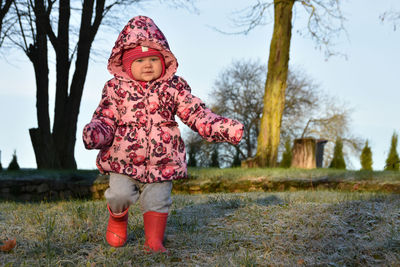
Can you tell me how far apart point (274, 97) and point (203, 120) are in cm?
986

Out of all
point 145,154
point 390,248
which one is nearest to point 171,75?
point 145,154

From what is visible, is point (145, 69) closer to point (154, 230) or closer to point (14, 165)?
point (154, 230)

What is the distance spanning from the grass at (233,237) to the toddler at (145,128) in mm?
343

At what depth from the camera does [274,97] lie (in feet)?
43.2

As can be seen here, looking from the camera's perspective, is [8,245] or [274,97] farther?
[274,97]

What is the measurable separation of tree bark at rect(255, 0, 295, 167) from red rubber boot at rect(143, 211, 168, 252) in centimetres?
989

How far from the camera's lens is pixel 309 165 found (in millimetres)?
13883

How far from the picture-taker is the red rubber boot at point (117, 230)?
12.5 ft

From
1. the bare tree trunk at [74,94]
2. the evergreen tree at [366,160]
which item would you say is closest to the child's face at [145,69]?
the bare tree trunk at [74,94]

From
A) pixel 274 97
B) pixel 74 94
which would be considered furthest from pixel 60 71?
pixel 274 97

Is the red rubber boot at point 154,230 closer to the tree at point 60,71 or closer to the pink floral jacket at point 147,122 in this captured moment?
the pink floral jacket at point 147,122

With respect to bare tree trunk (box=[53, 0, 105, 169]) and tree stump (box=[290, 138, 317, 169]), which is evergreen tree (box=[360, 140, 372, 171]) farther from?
bare tree trunk (box=[53, 0, 105, 169])

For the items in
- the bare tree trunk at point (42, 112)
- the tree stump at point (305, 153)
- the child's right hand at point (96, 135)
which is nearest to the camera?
the child's right hand at point (96, 135)

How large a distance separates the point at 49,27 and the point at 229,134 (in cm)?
1120
